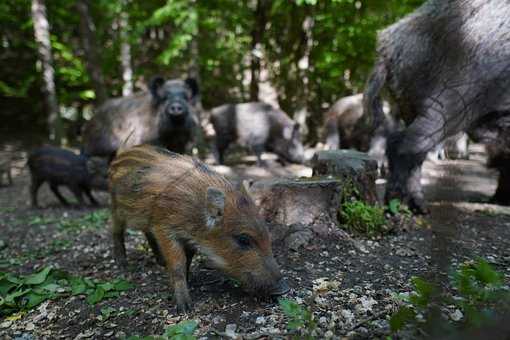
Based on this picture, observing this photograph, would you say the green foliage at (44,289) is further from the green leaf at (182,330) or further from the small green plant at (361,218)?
the small green plant at (361,218)

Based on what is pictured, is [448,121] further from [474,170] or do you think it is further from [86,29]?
[86,29]

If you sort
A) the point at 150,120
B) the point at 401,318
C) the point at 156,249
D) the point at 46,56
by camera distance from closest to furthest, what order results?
the point at 401,318 → the point at 156,249 → the point at 150,120 → the point at 46,56

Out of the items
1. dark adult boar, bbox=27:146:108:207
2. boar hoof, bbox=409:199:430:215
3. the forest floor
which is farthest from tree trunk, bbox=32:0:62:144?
boar hoof, bbox=409:199:430:215

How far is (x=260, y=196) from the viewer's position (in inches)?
133

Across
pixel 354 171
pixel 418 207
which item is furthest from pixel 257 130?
pixel 354 171

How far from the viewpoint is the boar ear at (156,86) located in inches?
229

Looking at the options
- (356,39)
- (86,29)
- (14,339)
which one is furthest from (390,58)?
(86,29)

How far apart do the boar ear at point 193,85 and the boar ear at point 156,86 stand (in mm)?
373

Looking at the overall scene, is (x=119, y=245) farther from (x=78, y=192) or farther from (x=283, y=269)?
(x=78, y=192)

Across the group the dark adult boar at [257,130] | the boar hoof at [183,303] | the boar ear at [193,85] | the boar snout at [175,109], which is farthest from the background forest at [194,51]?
the boar hoof at [183,303]

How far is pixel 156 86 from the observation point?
5867 mm

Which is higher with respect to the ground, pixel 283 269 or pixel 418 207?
pixel 418 207

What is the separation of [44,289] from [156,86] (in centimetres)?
366

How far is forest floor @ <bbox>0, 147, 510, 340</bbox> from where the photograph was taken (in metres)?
2.20
